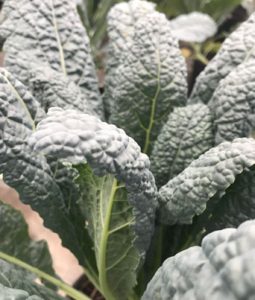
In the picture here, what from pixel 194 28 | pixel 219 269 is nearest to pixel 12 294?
pixel 219 269

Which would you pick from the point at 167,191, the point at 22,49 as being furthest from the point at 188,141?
the point at 22,49

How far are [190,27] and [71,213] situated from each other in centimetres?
84

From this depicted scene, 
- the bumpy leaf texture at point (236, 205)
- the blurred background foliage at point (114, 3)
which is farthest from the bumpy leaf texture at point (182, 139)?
the blurred background foliage at point (114, 3)

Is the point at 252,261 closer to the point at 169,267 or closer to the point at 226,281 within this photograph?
the point at 226,281

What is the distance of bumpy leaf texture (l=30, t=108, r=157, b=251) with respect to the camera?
0.48 meters

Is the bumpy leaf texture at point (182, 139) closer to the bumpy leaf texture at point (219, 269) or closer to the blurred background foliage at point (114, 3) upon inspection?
the bumpy leaf texture at point (219, 269)

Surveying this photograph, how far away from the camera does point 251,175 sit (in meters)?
0.64

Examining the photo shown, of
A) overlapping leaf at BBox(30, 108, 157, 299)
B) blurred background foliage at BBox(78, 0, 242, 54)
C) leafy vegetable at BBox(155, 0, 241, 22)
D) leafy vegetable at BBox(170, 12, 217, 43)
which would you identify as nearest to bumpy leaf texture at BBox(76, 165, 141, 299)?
overlapping leaf at BBox(30, 108, 157, 299)

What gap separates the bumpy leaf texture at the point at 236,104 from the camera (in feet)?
2.31

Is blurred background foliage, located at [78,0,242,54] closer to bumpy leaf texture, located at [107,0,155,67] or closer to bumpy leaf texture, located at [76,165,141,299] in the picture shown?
bumpy leaf texture, located at [107,0,155,67]

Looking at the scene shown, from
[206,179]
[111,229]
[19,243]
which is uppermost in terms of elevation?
[206,179]

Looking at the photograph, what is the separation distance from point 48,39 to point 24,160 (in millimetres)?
285

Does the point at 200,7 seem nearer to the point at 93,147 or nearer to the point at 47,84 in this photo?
the point at 47,84

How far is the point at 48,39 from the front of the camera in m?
0.84
